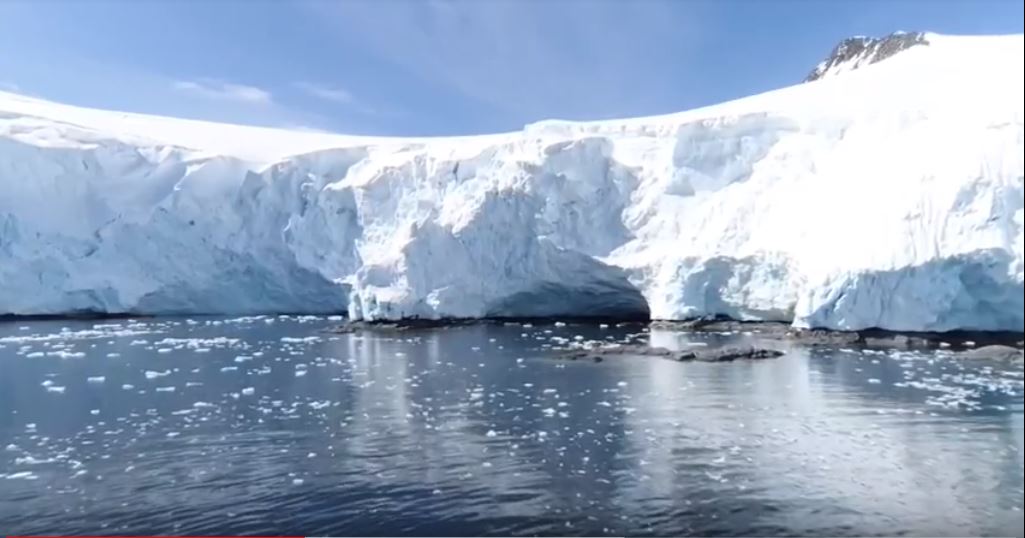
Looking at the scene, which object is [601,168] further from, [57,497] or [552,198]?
[57,497]

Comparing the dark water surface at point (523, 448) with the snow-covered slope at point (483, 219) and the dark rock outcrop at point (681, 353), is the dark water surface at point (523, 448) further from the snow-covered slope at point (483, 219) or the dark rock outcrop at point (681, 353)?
the snow-covered slope at point (483, 219)

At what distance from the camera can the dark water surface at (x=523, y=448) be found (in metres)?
6.23

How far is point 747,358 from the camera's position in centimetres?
1462

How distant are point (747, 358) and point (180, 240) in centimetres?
1906

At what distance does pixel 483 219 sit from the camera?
23.0m

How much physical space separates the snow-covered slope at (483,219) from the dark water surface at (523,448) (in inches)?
156

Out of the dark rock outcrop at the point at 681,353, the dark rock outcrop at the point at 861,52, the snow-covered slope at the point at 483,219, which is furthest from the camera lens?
the dark rock outcrop at the point at 861,52

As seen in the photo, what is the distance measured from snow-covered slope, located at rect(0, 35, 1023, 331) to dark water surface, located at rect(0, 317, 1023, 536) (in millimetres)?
3958

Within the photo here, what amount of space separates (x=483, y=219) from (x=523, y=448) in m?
14.8

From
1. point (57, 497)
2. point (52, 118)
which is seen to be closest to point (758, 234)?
point (57, 497)

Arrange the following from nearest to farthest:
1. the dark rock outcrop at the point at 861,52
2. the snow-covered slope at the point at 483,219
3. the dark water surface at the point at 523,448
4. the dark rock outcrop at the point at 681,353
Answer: the dark water surface at the point at 523,448 → the dark rock outcrop at the point at 681,353 → the snow-covered slope at the point at 483,219 → the dark rock outcrop at the point at 861,52

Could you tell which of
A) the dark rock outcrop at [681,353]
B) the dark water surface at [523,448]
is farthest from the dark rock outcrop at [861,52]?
the dark water surface at [523,448]

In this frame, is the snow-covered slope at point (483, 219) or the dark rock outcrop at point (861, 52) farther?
the dark rock outcrop at point (861, 52)

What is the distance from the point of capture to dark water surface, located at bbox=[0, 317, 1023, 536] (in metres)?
6.23
